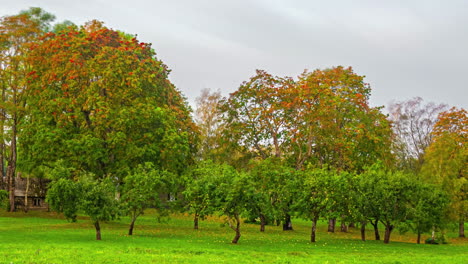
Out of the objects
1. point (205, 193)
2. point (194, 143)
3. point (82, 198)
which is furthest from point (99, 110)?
point (205, 193)

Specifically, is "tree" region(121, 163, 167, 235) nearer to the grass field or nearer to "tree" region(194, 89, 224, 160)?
the grass field

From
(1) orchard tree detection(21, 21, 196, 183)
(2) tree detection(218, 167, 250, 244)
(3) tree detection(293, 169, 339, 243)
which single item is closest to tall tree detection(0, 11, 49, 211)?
(1) orchard tree detection(21, 21, 196, 183)

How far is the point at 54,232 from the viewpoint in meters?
35.4

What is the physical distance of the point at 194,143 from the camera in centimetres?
4888

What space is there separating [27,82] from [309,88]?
29.4 metres

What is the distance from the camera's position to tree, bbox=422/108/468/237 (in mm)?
50594

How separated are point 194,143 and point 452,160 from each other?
2955 centimetres

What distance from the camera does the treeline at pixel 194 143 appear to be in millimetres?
33125

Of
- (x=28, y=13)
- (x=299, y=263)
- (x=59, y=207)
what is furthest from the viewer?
(x=28, y=13)

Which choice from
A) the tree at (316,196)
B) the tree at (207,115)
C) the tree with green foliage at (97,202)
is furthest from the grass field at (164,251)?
the tree at (207,115)

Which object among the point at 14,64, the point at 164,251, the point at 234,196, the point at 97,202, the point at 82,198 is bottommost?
the point at 164,251

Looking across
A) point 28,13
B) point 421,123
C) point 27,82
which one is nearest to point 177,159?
point 27,82

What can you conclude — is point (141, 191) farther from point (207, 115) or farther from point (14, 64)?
point (207, 115)

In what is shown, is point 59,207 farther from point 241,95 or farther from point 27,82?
point 241,95
